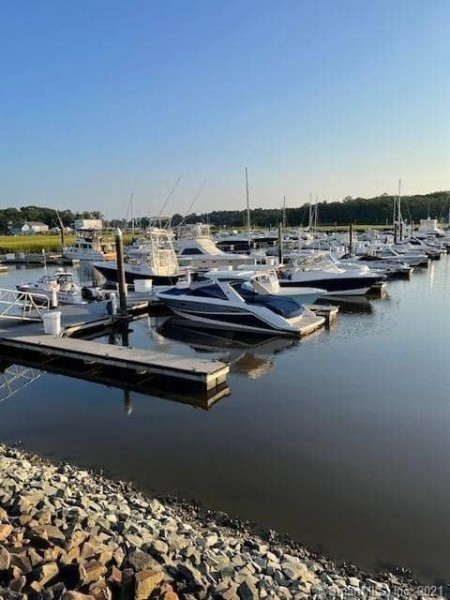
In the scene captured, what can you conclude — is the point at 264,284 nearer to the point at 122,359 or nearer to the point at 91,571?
the point at 122,359

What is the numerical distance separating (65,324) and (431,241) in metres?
45.1

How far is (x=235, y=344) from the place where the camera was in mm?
15781

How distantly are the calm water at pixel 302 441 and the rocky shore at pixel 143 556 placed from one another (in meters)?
0.54

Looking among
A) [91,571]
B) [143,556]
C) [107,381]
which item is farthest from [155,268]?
[91,571]

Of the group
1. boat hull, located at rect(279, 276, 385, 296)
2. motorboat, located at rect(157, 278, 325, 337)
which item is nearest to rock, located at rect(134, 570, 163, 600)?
motorboat, located at rect(157, 278, 325, 337)

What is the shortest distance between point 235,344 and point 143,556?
1124 centimetres

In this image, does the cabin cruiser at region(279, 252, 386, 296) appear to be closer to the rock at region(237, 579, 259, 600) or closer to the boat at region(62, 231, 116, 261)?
the rock at region(237, 579, 259, 600)

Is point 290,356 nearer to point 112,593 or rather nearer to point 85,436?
point 85,436

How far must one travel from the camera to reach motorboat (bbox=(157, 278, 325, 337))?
1633 centimetres

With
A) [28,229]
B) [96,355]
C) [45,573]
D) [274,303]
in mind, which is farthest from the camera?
[28,229]

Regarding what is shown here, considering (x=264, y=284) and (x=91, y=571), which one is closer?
(x=91, y=571)

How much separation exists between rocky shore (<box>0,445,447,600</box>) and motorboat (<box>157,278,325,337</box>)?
32.8ft

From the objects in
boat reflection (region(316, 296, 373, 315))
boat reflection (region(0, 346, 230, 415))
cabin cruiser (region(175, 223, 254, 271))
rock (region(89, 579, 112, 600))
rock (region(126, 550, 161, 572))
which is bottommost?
boat reflection (region(316, 296, 373, 315))

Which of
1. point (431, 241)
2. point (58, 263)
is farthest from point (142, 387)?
point (431, 241)
